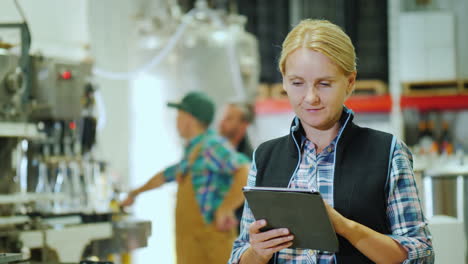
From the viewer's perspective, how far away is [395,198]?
1214mm

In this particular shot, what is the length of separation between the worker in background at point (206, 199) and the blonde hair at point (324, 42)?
1.93 metres

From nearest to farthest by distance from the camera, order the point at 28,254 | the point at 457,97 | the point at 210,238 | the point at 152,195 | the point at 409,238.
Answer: the point at 409,238 → the point at 28,254 → the point at 210,238 → the point at 152,195 → the point at 457,97

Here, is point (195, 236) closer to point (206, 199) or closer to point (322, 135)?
point (206, 199)

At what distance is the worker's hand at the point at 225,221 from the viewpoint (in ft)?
10.3

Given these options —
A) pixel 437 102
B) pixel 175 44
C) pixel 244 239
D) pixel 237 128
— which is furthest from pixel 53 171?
pixel 437 102

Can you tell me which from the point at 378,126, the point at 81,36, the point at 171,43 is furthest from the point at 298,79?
the point at 378,126

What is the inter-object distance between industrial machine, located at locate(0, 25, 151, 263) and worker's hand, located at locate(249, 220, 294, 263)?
4.52 feet

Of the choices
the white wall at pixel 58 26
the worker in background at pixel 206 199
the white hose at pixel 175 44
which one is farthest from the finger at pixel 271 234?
the white hose at pixel 175 44

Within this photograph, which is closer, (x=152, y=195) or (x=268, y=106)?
(x=152, y=195)

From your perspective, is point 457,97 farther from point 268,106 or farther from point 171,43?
point 171,43

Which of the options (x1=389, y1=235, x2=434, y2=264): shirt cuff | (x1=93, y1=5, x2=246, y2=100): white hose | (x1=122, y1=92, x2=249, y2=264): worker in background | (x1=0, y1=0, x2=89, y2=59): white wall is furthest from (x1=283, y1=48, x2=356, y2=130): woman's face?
(x1=93, y1=5, x2=246, y2=100): white hose

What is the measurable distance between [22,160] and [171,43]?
8.20 feet

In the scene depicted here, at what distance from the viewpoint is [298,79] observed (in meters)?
1.25

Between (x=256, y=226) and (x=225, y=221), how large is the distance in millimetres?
1941
